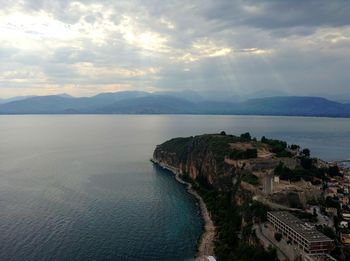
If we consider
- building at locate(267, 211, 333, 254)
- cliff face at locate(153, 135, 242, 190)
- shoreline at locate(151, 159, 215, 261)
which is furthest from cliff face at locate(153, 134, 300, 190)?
building at locate(267, 211, 333, 254)

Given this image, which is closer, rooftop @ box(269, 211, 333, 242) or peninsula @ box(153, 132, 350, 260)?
rooftop @ box(269, 211, 333, 242)

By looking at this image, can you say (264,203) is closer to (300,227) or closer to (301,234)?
(300,227)

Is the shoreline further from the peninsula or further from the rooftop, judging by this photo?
the rooftop

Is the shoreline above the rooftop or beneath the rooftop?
beneath

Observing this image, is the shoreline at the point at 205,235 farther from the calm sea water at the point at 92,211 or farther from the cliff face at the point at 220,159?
the cliff face at the point at 220,159

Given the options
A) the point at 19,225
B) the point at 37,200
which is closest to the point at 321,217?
the point at 19,225

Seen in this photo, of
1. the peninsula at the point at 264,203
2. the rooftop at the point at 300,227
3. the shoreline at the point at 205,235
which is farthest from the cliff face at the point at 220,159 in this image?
the rooftop at the point at 300,227

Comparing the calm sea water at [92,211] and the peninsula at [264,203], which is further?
the calm sea water at [92,211]

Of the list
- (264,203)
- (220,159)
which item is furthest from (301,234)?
(220,159)
